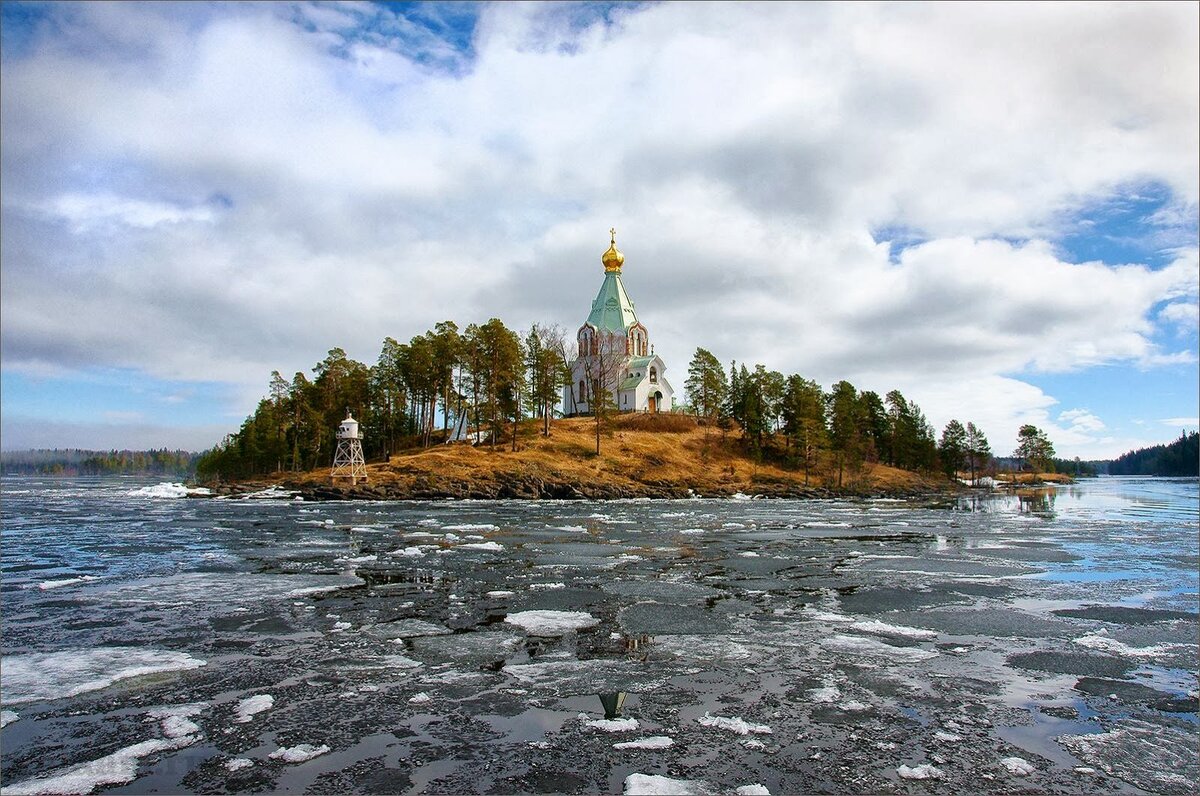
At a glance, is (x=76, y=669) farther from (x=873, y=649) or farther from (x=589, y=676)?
(x=873, y=649)

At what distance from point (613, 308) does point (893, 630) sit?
3655 inches

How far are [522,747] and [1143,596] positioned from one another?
14.6 metres

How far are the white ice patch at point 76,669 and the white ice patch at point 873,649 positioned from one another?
8.57 metres

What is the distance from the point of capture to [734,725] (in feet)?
21.8

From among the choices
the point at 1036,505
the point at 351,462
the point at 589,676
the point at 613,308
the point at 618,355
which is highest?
the point at 613,308

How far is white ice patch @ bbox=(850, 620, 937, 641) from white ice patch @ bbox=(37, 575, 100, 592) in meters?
15.8

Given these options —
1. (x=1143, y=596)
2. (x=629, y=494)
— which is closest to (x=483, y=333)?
(x=629, y=494)

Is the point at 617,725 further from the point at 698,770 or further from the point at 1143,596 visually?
the point at 1143,596

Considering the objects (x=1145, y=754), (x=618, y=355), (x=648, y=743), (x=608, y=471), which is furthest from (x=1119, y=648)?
(x=618, y=355)

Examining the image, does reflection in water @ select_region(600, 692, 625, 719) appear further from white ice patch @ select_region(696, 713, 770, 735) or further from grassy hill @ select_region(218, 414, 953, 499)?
grassy hill @ select_region(218, 414, 953, 499)

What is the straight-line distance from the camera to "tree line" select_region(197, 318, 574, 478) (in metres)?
75.2

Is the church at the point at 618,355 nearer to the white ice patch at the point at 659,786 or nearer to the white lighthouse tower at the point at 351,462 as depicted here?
the white lighthouse tower at the point at 351,462

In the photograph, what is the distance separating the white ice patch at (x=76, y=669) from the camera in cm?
751

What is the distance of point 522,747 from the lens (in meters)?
6.07
